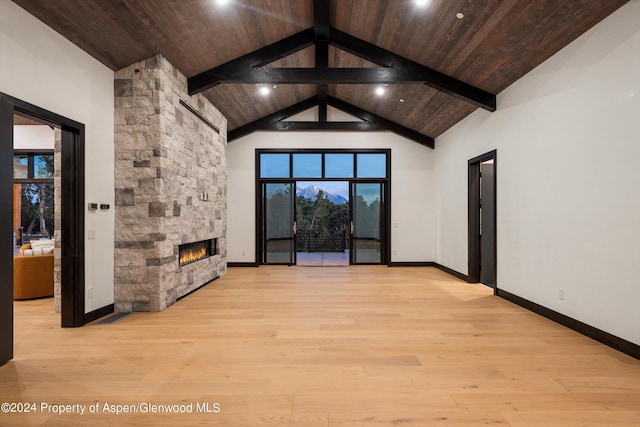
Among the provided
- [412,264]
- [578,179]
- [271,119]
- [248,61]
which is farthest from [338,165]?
[578,179]

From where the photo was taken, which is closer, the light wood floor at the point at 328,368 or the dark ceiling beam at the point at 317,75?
the light wood floor at the point at 328,368

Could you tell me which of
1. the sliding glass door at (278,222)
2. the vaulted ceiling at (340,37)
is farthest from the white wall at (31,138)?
the sliding glass door at (278,222)

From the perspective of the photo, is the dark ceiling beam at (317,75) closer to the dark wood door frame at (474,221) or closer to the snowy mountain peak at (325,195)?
the dark wood door frame at (474,221)

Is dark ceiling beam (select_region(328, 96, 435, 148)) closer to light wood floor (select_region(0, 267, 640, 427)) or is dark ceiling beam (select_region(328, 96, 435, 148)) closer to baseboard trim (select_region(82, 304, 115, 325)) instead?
light wood floor (select_region(0, 267, 640, 427))

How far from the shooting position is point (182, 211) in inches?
190

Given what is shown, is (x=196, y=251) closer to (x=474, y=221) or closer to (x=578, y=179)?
(x=474, y=221)

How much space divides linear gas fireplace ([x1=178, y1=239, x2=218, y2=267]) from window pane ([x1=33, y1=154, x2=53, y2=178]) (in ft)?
14.9

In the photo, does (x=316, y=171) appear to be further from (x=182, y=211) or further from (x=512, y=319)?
(x=512, y=319)

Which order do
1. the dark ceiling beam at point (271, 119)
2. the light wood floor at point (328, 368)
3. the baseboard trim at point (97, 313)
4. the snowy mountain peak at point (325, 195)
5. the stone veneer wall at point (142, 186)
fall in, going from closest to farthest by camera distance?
the light wood floor at point (328, 368)
the baseboard trim at point (97, 313)
the stone veneer wall at point (142, 186)
the dark ceiling beam at point (271, 119)
the snowy mountain peak at point (325, 195)

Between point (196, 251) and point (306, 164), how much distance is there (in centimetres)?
355

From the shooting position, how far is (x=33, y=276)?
4.69 meters

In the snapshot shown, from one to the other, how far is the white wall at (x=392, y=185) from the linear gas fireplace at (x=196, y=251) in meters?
1.58

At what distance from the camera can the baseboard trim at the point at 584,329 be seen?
9.16 feet

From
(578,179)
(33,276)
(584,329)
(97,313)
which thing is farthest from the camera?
(33,276)
